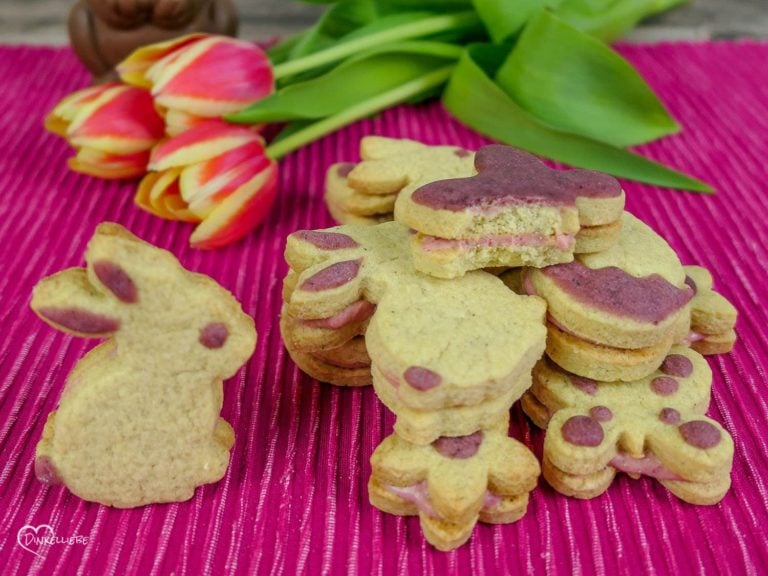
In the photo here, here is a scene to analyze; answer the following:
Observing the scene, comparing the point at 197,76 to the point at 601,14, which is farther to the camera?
the point at 601,14

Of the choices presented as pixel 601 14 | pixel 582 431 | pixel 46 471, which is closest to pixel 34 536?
pixel 46 471

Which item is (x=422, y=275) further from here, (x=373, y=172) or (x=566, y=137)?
(x=566, y=137)

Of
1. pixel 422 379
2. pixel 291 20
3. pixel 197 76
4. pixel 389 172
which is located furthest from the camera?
pixel 291 20

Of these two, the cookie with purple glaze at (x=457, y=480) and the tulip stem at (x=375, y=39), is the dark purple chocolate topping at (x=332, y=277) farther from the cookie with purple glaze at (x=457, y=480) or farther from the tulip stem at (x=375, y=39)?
the tulip stem at (x=375, y=39)

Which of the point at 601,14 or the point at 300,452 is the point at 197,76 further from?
the point at 601,14

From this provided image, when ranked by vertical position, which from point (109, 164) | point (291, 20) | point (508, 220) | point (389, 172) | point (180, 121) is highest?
point (508, 220)

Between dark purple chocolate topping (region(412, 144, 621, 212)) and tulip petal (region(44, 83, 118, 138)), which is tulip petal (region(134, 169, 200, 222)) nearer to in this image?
tulip petal (region(44, 83, 118, 138))

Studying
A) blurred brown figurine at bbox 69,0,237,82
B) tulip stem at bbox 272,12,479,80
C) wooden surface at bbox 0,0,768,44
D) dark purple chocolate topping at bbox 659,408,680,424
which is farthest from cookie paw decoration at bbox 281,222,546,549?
wooden surface at bbox 0,0,768,44
